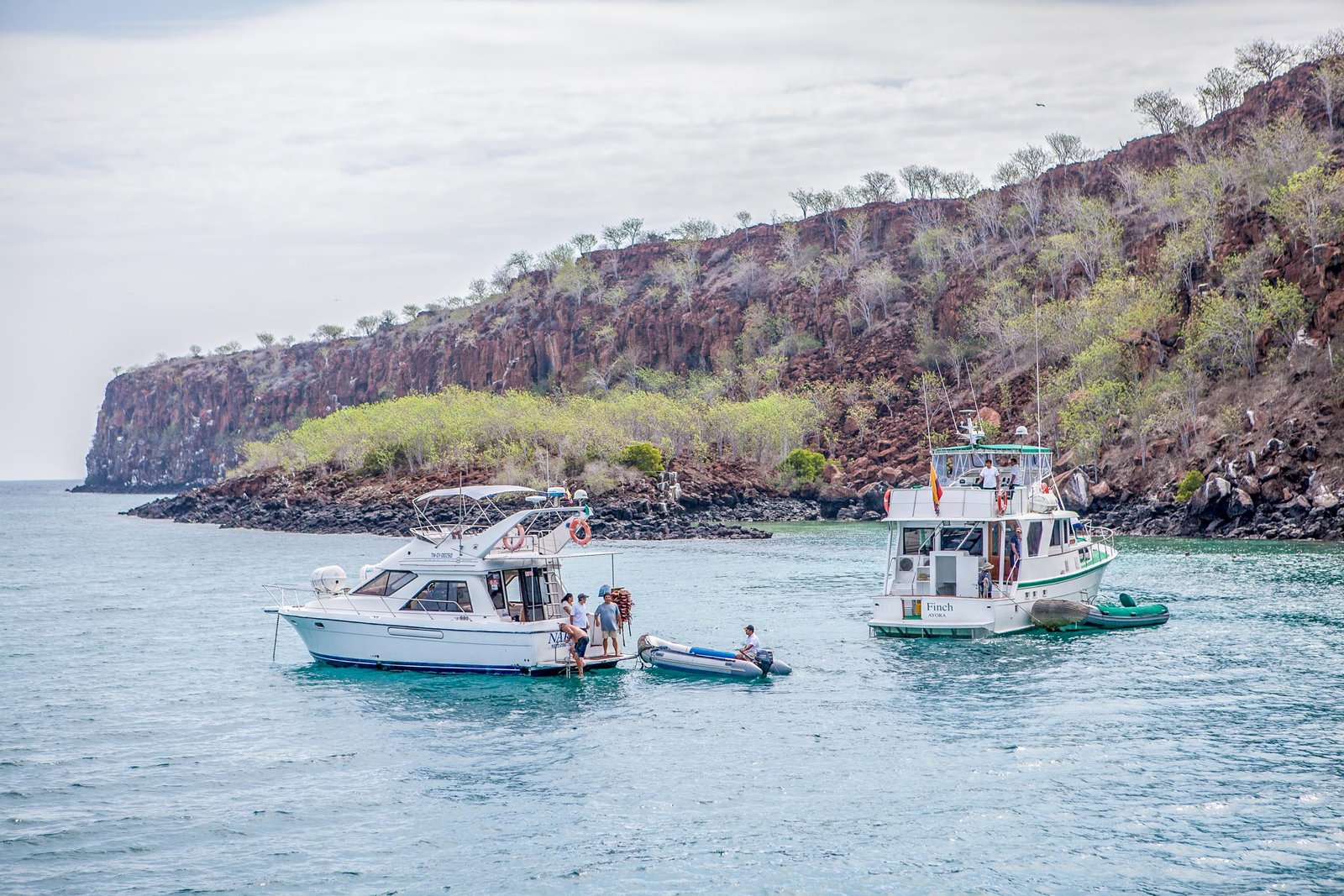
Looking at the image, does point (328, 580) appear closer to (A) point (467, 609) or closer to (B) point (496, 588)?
(A) point (467, 609)

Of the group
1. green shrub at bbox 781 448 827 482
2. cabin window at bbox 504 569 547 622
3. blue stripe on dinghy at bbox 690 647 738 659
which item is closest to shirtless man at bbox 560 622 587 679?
cabin window at bbox 504 569 547 622

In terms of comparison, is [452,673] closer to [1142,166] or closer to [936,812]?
[936,812]

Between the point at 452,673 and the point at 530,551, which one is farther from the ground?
the point at 530,551

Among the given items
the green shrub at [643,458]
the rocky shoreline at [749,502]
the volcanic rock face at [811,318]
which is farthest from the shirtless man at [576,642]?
the green shrub at [643,458]

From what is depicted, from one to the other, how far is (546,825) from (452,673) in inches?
450

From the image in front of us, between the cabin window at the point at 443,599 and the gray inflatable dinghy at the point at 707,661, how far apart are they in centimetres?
496

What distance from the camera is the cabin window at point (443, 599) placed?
31500mm

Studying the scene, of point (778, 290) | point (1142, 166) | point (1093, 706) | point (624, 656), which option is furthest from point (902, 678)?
point (778, 290)

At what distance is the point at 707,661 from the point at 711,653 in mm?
244

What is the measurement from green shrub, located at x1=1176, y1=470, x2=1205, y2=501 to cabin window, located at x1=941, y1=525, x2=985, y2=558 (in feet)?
141

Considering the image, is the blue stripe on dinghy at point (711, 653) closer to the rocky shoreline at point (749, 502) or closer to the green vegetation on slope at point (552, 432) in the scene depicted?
the rocky shoreline at point (749, 502)

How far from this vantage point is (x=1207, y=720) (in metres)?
26.2

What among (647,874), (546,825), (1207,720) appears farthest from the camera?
(1207,720)

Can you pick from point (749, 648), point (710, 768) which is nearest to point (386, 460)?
point (749, 648)
